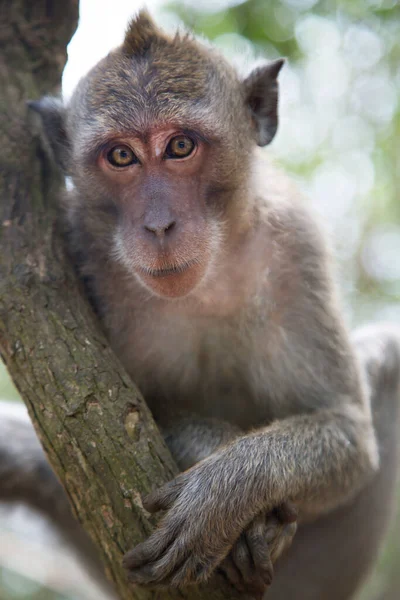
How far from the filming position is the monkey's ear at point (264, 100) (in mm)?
4289

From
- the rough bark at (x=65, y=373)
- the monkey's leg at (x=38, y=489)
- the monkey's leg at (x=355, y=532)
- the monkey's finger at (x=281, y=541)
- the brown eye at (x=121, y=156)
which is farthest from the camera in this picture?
the monkey's leg at (x=355, y=532)

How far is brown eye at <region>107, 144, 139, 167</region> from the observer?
3.82 meters

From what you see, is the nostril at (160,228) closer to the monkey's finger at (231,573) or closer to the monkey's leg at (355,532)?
the monkey's finger at (231,573)

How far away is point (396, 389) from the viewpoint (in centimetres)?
638

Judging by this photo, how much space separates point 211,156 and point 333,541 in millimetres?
3299

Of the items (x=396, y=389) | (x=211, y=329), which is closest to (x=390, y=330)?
(x=396, y=389)

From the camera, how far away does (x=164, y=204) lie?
3.61m

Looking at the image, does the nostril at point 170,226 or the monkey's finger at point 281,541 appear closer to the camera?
the monkey's finger at point 281,541

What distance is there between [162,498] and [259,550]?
526mm

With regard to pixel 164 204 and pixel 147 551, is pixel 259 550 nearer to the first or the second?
pixel 147 551

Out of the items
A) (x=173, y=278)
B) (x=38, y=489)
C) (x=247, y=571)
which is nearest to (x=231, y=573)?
(x=247, y=571)

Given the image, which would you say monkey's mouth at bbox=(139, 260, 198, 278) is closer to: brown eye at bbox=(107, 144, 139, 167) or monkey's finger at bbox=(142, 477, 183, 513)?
brown eye at bbox=(107, 144, 139, 167)

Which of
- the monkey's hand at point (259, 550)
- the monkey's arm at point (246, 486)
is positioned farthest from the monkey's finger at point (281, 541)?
the monkey's arm at point (246, 486)

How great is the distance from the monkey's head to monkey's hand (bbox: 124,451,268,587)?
100 cm
